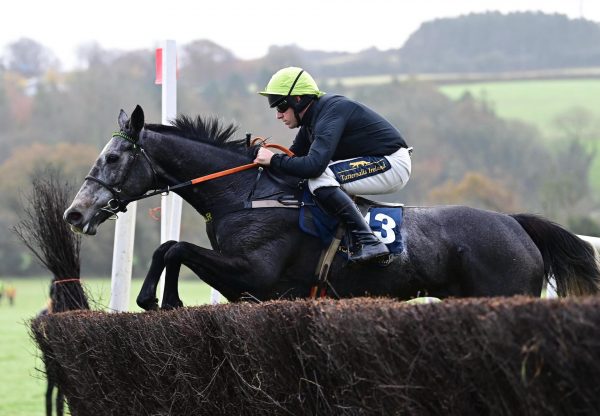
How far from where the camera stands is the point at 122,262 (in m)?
8.50

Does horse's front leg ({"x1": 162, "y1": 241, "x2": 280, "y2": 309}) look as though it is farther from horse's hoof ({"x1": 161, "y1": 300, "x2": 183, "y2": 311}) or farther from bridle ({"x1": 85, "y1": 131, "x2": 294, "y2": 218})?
bridle ({"x1": 85, "y1": 131, "x2": 294, "y2": 218})

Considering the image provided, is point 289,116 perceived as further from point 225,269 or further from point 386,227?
point 225,269

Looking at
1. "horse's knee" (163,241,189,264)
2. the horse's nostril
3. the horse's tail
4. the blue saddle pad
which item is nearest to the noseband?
the horse's nostril

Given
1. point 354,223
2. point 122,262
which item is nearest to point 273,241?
point 354,223

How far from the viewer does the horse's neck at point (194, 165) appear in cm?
656

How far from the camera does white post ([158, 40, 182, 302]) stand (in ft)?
26.5

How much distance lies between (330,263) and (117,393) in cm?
154

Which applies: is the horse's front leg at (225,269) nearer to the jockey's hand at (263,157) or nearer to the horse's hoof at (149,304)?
the horse's hoof at (149,304)

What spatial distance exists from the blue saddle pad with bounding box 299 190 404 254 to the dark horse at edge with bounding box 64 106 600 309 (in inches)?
2.4

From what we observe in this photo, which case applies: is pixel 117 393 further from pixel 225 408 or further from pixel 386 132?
pixel 386 132

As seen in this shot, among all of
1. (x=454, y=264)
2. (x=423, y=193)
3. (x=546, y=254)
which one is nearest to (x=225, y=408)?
(x=454, y=264)

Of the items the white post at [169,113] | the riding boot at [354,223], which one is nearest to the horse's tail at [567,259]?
the riding boot at [354,223]

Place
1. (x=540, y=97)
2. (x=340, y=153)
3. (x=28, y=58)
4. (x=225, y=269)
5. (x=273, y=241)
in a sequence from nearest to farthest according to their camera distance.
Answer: (x=225, y=269), (x=273, y=241), (x=340, y=153), (x=540, y=97), (x=28, y=58)

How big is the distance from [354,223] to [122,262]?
9.53ft
